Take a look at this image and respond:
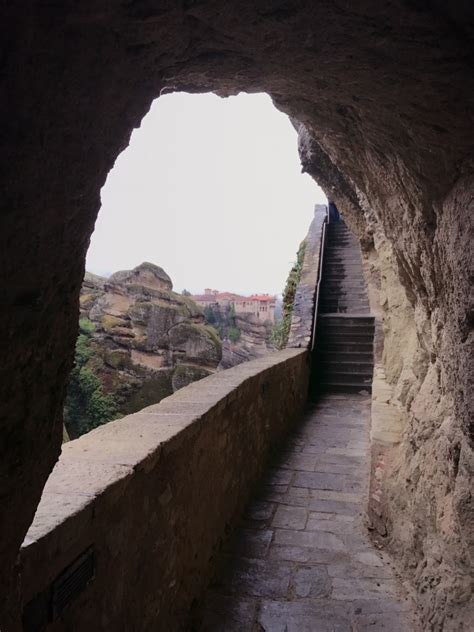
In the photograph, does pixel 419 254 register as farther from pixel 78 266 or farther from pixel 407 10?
pixel 78 266

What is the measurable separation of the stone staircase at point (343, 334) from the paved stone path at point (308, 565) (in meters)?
3.34

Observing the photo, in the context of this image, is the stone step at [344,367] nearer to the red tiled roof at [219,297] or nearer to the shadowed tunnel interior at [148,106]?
the shadowed tunnel interior at [148,106]

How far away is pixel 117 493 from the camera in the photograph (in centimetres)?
160

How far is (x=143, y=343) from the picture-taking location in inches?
561

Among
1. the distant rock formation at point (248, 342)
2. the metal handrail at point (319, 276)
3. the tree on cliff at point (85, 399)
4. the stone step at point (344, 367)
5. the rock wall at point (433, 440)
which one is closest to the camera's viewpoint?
the rock wall at point (433, 440)

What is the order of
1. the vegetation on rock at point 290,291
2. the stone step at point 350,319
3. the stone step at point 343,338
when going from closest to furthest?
1. the stone step at point 343,338
2. the stone step at point 350,319
3. the vegetation on rock at point 290,291

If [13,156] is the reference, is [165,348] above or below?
below

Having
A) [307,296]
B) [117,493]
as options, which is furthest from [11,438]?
[307,296]

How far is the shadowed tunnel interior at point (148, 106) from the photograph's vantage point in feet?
2.83

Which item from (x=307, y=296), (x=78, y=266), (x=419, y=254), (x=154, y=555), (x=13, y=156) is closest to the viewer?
(x=13, y=156)

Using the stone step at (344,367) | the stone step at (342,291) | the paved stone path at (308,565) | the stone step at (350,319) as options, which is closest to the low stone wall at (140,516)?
the paved stone path at (308,565)

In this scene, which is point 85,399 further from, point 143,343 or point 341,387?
point 341,387

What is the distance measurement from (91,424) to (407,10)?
14.2 meters

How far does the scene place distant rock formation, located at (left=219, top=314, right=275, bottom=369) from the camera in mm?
26422
